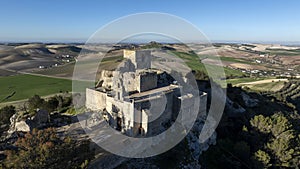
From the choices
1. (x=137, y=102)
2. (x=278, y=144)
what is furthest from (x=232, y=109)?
(x=137, y=102)

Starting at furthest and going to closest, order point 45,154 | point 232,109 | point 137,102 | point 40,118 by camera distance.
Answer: point 232,109 → point 40,118 → point 137,102 → point 45,154

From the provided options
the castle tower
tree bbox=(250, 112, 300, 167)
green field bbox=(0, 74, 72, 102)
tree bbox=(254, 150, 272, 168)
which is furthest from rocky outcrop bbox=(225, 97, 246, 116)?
green field bbox=(0, 74, 72, 102)

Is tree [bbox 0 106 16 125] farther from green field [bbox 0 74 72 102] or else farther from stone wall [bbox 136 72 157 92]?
green field [bbox 0 74 72 102]

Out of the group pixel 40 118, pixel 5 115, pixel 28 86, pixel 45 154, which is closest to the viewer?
pixel 45 154

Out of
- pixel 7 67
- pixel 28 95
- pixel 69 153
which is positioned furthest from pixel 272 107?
pixel 7 67

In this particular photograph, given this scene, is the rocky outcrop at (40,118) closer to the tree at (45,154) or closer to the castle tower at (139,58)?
the tree at (45,154)

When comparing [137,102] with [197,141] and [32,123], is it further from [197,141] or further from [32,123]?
[32,123]

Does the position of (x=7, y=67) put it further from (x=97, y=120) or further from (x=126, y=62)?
(x=97, y=120)
